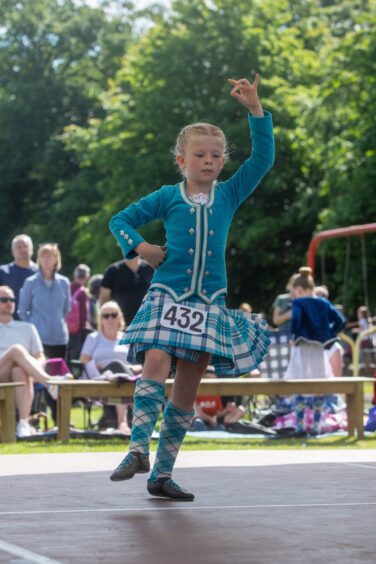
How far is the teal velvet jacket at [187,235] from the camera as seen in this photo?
6039 millimetres

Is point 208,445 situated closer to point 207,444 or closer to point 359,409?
point 207,444

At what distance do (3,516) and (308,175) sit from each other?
127 feet

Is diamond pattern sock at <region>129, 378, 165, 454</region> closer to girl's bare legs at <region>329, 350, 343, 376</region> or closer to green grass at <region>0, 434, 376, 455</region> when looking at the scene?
green grass at <region>0, 434, 376, 455</region>

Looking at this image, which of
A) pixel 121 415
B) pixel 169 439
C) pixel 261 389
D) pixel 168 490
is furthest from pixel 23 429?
pixel 168 490

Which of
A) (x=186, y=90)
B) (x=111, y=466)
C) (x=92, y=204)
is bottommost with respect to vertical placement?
(x=111, y=466)

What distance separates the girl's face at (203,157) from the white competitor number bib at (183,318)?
2.01 ft

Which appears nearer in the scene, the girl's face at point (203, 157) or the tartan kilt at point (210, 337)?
the tartan kilt at point (210, 337)

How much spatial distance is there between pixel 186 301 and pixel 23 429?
6.60 m

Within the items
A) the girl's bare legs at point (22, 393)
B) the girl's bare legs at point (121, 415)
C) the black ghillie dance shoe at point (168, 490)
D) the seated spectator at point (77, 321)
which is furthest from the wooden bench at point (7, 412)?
the black ghillie dance shoe at point (168, 490)

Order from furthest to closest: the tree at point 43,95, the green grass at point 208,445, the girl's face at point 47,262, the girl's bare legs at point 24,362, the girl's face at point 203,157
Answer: the tree at point 43,95, the girl's face at point 47,262, the girl's bare legs at point 24,362, the green grass at point 208,445, the girl's face at point 203,157

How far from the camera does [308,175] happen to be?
43562 mm

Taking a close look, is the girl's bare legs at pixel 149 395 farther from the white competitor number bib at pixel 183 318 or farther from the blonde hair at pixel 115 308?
the blonde hair at pixel 115 308

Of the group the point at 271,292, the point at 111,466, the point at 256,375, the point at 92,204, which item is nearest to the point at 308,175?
the point at 271,292

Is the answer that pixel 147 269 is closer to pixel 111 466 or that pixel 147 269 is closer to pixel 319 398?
pixel 319 398
